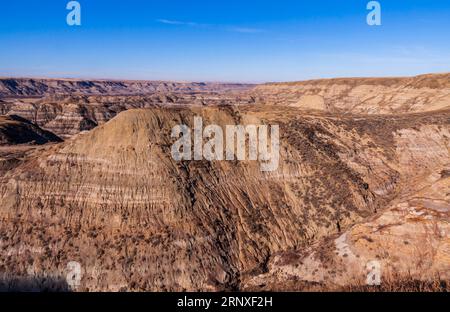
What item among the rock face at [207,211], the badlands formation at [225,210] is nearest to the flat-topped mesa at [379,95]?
the badlands formation at [225,210]

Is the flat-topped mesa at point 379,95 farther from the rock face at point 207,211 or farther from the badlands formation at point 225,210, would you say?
the rock face at point 207,211

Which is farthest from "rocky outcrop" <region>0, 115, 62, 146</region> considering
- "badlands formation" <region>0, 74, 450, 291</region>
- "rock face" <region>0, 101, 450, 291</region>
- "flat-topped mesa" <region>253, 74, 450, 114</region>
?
"flat-topped mesa" <region>253, 74, 450, 114</region>

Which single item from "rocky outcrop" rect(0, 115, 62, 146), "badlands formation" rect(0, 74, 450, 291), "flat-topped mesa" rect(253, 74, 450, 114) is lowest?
"badlands formation" rect(0, 74, 450, 291)

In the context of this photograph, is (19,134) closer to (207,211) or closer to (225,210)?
(207,211)

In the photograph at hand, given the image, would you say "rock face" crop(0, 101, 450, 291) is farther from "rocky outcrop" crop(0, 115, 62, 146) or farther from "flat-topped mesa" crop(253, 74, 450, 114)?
"rocky outcrop" crop(0, 115, 62, 146)

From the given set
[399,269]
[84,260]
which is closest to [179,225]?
[84,260]
